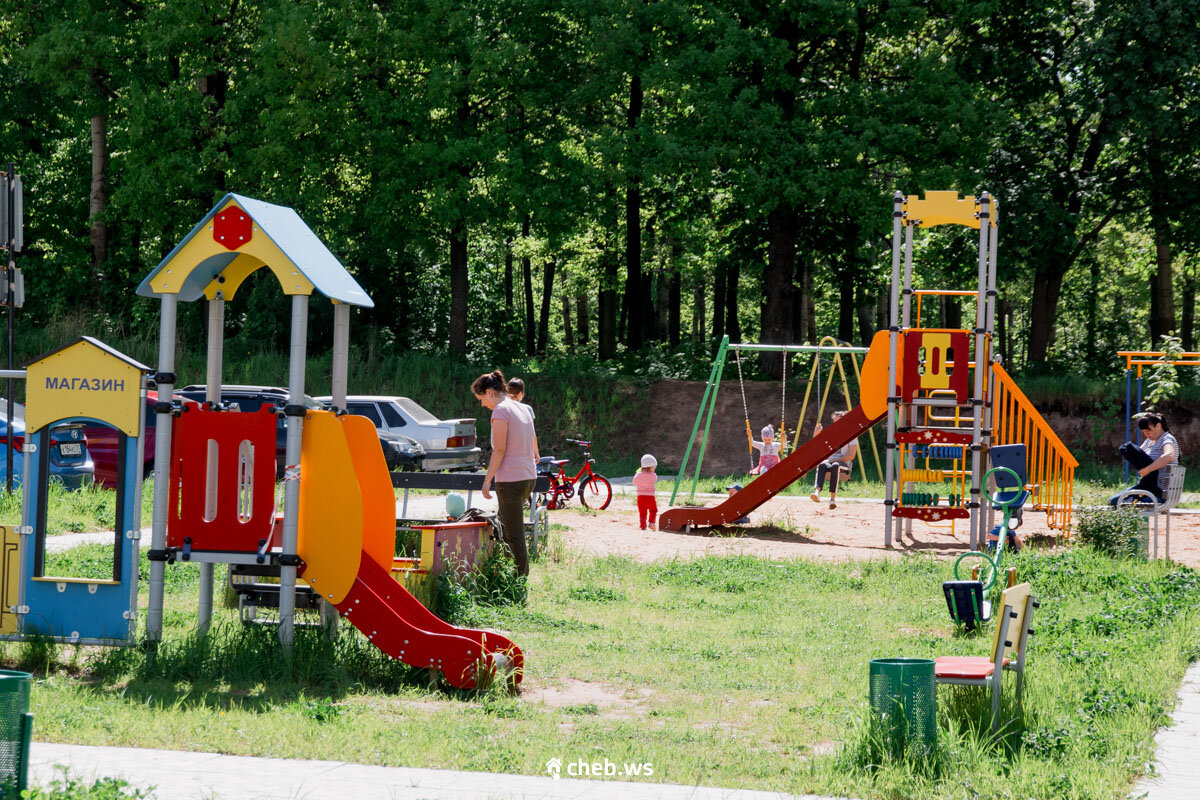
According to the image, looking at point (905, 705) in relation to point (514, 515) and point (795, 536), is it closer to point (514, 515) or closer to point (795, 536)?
point (514, 515)

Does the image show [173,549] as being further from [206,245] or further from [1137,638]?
[1137,638]

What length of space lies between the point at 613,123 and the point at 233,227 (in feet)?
83.9

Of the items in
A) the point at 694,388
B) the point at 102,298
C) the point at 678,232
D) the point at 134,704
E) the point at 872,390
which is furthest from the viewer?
the point at 678,232

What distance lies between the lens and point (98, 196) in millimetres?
31516

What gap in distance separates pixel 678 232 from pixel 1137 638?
1077 inches

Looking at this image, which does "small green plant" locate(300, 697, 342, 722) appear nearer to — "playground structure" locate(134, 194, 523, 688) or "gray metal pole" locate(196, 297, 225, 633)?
"playground structure" locate(134, 194, 523, 688)

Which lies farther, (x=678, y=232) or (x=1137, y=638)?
(x=678, y=232)

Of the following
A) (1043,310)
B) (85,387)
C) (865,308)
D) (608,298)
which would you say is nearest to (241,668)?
(85,387)

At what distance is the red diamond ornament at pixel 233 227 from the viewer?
7.87 m

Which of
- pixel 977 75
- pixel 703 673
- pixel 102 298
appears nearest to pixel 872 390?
pixel 703 673

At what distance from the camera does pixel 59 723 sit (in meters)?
6.03

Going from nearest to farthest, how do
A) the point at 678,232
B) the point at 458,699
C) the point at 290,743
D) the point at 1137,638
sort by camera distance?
the point at 290,743
the point at 458,699
the point at 1137,638
the point at 678,232

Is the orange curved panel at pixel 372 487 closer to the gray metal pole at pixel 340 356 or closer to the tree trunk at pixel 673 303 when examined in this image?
the gray metal pole at pixel 340 356

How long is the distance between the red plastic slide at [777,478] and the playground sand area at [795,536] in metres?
0.19
